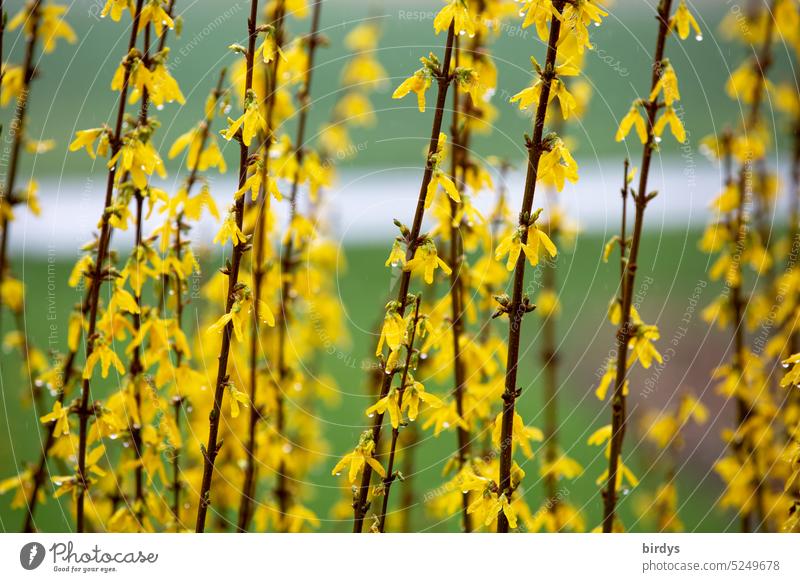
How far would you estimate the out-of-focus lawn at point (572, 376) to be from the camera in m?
1.91

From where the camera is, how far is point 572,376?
351 cm

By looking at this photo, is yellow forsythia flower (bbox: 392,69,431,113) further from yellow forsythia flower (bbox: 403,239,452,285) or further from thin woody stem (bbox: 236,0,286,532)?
thin woody stem (bbox: 236,0,286,532)

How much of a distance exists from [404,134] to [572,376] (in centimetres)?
162

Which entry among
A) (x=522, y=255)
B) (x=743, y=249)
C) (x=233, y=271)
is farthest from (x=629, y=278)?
(x=233, y=271)

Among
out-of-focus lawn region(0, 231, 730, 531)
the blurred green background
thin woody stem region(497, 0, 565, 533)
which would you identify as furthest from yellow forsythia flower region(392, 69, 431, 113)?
out-of-focus lawn region(0, 231, 730, 531)

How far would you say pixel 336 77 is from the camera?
98.3 inches

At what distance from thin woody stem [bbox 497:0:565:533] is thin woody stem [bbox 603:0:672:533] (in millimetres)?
224

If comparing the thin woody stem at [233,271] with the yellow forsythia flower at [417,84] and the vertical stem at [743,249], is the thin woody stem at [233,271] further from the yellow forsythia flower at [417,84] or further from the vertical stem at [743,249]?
the vertical stem at [743,249]

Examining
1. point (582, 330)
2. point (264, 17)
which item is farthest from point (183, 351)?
point (582, 330)

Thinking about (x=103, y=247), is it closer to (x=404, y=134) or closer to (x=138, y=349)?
(x=138, y=349)

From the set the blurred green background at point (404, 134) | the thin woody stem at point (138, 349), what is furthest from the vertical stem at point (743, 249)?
the thin woody stem at point (138, 349)

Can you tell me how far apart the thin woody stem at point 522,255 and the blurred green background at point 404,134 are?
37cm

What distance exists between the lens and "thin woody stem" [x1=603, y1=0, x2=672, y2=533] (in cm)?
134
